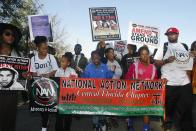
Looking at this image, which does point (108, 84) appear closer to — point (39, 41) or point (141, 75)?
point (141, 75)

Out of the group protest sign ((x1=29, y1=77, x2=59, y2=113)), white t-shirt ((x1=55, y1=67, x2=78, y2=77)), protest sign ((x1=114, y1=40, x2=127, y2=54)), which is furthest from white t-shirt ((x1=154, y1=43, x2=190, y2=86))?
protest sign ((x1=114, y1=40, x2=127, y2=54))

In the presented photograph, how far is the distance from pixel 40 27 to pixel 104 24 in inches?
84.1

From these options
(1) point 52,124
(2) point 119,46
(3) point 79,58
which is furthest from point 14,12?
(1) point 52,124

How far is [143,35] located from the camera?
427 inches

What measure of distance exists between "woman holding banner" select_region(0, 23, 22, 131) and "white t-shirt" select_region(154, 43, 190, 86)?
321 cm

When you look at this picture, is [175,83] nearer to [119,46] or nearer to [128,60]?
[128,60]

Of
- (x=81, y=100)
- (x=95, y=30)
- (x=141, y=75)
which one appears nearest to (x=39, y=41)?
(x=81, y=100)

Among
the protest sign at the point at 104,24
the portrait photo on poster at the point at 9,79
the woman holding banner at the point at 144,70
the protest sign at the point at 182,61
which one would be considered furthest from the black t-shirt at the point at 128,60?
the portrait photo on poster at the point at 9,79

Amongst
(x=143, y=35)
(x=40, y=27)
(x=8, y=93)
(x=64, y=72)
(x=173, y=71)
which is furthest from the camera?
(x=40, y=27)

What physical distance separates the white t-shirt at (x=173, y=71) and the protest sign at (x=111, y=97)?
8.3 inches

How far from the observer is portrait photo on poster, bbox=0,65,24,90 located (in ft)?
22.0

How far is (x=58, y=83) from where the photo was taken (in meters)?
8.29

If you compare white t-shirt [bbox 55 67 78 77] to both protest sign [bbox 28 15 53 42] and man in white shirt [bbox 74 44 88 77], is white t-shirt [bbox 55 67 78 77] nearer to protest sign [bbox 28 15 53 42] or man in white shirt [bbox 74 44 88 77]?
protest sign [bbox 28 15 53 42]

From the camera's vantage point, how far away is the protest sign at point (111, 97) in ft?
27.2
